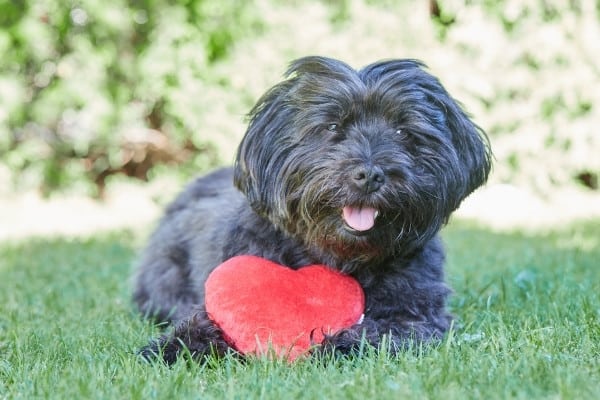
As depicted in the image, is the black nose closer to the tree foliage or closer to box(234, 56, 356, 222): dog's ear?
box(234, 56, 356, 222): dog's ear

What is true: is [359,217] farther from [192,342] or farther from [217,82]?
[217,82]

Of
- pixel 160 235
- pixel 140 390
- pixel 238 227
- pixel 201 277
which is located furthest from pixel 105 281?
pixel 140 390

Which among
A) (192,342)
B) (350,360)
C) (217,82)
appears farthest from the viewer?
(217,82)

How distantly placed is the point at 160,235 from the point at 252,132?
1650mm

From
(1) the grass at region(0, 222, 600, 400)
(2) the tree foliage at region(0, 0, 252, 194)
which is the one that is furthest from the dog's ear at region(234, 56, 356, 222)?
(2) the tree foliage at region(0, 0, 252, 194)

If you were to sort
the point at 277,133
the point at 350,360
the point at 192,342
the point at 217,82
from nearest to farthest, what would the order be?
the point at 350,360 → the point at 192,342 → the point at 277,133 → the point at 217,82

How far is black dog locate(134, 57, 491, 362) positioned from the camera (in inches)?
118

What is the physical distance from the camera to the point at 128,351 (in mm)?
3119

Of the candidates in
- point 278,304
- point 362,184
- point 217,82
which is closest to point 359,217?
point 362,184

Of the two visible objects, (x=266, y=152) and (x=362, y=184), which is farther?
(x=266, y=152)

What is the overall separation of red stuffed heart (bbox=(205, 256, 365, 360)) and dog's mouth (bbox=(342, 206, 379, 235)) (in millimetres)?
286

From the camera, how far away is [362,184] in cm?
292

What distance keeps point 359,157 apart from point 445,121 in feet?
1.56

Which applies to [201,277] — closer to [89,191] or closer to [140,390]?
[140,390]
